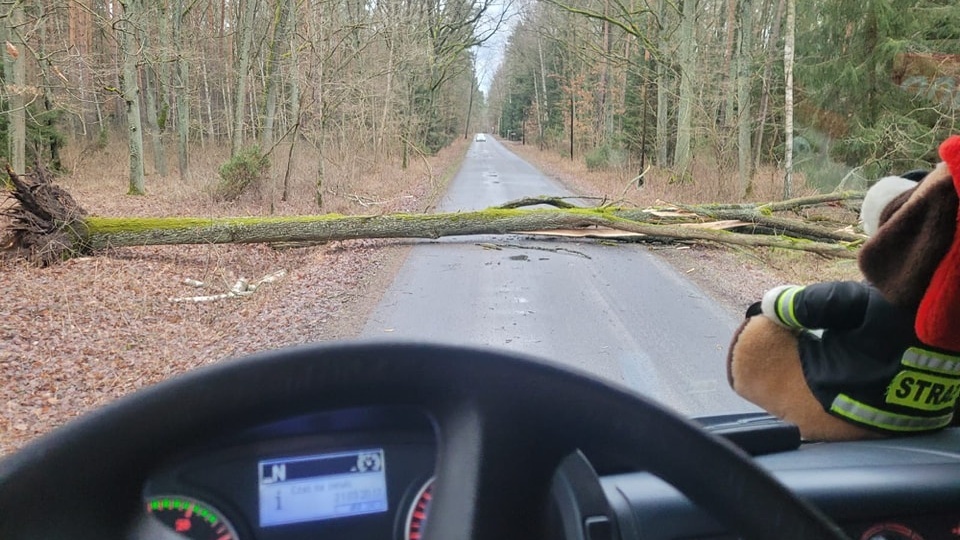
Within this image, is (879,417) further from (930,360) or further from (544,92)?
(544,92)

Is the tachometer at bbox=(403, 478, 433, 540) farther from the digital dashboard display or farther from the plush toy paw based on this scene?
the plush toy paw

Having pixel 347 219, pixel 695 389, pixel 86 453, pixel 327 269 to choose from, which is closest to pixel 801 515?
pixel 86 453

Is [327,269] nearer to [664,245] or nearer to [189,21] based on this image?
[664,245]

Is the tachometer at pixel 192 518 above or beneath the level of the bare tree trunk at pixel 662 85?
beneath

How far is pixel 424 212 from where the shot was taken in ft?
50.5

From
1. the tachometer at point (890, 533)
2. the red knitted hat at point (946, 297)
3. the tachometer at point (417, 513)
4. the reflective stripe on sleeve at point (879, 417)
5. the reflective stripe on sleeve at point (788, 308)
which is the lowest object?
the tachometer at point (890, 533)

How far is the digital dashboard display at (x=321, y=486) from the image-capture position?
4.20ft

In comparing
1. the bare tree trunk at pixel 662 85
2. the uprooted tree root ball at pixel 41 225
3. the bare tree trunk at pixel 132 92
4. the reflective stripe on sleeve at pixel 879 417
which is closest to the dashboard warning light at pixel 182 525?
the reflective stripe on sleeve at pixel 879 417

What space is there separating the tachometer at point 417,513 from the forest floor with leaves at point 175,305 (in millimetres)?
3826

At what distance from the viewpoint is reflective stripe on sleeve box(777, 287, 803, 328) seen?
2299 mm

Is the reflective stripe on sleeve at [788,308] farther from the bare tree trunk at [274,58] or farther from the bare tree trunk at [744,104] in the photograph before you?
the bare tree trunk at [274,58]

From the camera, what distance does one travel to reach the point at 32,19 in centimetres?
1444

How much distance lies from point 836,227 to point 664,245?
283 centimetres

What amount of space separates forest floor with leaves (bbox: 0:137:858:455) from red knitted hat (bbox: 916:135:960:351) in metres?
4.54
